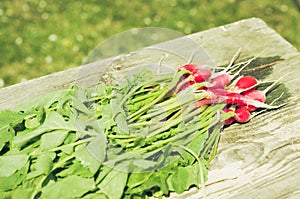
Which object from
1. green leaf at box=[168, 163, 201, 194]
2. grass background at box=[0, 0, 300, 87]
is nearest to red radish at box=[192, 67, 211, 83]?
green leaf at box=[168, 163, 201, 194]

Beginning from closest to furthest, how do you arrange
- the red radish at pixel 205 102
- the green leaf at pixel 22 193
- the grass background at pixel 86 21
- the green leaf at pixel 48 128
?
the green leaf at pixel 22 193
the green leaf at pixel 48 128
the red radish at pixel 205 102
the grass background at pixel 86 21

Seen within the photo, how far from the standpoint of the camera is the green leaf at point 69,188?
1289mm

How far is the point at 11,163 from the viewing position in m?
1.34

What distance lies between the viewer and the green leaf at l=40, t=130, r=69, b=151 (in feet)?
4.54

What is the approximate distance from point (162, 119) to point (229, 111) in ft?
0.76

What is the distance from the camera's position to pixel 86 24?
11.0 ft

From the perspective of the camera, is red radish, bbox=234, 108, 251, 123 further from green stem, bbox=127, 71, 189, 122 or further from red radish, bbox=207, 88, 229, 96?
green stem, bbox=127, 71, 189, 122

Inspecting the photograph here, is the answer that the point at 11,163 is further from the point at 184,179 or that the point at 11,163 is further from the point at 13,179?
the point at 184,179

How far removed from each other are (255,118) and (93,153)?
614 mm

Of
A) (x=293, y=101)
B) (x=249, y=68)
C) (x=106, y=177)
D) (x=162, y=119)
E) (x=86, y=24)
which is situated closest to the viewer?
(x=106, y=177)

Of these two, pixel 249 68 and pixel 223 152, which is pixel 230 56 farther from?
pixel 223 152

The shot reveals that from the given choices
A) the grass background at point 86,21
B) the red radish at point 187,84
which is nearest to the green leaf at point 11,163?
the red radish at point 187,84

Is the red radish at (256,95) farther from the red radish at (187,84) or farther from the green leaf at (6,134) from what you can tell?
the green leaf at (6,134)

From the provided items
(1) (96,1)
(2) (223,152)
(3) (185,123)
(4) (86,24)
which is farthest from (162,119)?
(1) (96,1)
